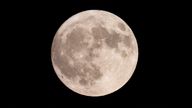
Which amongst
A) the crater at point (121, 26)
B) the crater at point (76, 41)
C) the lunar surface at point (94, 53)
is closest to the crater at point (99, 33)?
the lunar surface at point (94, 53)

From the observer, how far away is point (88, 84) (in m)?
9.31

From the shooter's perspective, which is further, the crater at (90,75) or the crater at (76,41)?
the crater at (90,75)

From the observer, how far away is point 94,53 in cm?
882

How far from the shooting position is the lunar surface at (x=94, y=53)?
29.1 ft

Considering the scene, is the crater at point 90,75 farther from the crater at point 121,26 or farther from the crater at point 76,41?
the crater at point 121,26

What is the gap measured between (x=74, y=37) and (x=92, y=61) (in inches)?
28.6

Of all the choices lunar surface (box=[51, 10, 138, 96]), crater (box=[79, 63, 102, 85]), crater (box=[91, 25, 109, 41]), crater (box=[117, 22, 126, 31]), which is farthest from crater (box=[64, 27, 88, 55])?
crater (box=[117, 22, 126, 31])

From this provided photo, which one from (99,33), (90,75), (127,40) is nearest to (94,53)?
(99,33)

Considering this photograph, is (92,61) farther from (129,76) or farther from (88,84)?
(129,76)

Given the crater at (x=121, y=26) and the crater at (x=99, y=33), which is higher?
the crater at (x=121, y=26)

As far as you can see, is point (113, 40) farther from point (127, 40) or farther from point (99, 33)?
point (127, 40)

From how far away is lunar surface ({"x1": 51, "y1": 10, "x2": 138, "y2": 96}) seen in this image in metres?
8.88

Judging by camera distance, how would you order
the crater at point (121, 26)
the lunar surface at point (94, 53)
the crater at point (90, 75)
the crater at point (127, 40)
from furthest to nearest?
the crater at point (121, 26)
the crater at point (127, 40)
the crater at point (90, 75)
the lunar surface at point (94, 53)

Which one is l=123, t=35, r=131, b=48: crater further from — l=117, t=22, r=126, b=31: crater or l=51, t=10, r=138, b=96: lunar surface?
l=117, t=22, r=126, b=31: crater
